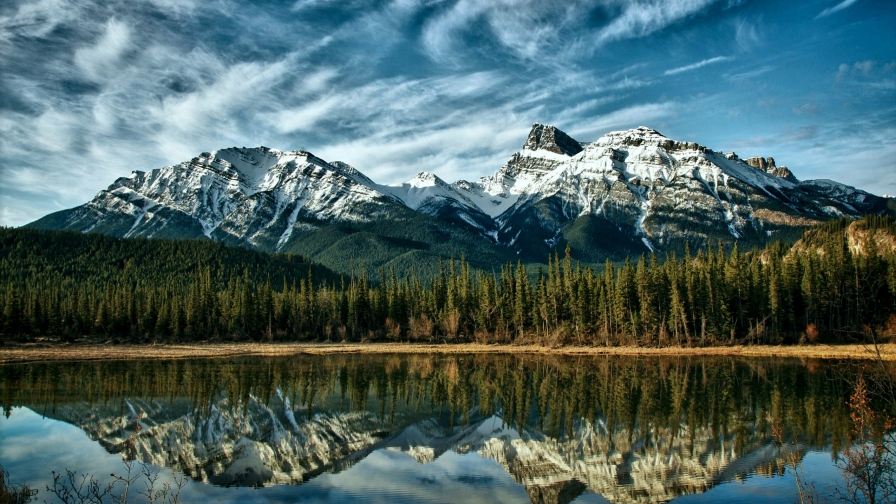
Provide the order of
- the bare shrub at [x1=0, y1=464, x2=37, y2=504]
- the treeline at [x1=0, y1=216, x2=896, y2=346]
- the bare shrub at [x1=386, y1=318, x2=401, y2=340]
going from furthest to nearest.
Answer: the bare shrub at [x1=386, y1=318, x2=401, y2=340] < the treeline at [x1=0, y1=216, x2=896, y2=346] < the bare shrub at [x1=0, y1=464, x2=37, y2=504]

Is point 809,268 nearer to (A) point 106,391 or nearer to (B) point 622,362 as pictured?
(B) point 622,362

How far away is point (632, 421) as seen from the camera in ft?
111

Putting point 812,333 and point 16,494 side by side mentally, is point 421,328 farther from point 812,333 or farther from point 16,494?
point 16,494

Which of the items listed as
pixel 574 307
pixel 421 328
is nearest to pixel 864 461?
pixel 574 307

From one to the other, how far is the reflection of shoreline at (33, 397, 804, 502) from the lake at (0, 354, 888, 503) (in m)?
0.13

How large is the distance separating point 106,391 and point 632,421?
1522 inches

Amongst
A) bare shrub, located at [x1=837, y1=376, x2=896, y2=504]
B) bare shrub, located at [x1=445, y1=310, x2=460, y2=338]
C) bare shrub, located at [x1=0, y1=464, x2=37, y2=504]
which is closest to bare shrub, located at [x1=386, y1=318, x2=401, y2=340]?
bare shrub, located at [x1=445, y1=310, x2=460, y2=338]

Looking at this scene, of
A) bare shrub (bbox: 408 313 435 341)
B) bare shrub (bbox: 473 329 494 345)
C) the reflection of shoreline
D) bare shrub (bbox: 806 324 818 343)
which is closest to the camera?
the reflection of shoreline

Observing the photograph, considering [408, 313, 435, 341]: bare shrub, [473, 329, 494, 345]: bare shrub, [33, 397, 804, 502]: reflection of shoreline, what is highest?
[408, 313, 435, 341]: bare shrub

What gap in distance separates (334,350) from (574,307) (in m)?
36.7

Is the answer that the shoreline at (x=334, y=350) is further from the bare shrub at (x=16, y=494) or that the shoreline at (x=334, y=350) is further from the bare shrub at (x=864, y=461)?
the bare shrub at (x=16, y=494)

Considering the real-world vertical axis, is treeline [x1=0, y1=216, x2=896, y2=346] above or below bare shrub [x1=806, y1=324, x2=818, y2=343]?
above

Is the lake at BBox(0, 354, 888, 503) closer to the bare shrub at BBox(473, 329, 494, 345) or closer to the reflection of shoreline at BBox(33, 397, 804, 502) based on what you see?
the reflection of shoreline at BBox(33, 397, 804, 502)

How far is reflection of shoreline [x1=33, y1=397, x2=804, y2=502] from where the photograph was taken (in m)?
23.9
